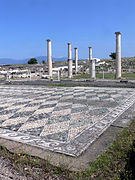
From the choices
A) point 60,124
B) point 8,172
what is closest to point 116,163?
point 8,172

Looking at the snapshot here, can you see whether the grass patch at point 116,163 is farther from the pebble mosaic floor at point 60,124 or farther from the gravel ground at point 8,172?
the gravel ground at point 8,172

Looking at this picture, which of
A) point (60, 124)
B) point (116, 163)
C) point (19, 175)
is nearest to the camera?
point (19, 175)

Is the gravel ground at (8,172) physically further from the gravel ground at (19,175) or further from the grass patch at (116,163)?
the grass patch at (116,163)

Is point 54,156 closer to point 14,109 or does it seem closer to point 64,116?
point 64,116

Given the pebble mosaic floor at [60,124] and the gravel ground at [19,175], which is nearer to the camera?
the gravel ground at [19,175]

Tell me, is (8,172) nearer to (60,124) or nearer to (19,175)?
(19,175)

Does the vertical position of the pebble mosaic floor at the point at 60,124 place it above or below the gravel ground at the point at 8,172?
above

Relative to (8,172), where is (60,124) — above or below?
above

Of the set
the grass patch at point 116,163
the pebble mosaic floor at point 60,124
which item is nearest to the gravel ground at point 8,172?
the pebble mosaic floor at point 60,124

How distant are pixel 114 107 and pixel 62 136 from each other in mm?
2629

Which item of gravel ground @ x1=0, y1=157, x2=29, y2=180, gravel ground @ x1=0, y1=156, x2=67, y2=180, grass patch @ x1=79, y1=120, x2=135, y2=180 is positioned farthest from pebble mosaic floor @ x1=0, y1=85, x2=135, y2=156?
gravel ground @ x1=0, y1=157, x2=29, y2=180

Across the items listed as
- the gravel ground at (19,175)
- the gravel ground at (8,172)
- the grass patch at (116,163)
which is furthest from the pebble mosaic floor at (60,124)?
the gravel ground at (8,172)

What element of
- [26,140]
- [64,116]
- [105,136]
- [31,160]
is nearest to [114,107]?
[64,116]

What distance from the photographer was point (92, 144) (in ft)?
10.8
